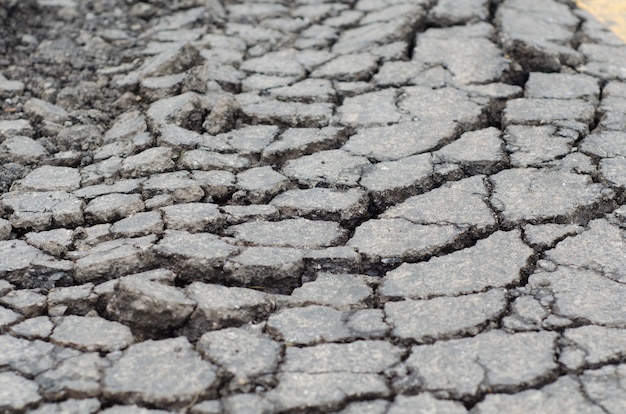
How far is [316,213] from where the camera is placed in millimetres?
2707

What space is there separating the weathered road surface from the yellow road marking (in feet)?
0.39

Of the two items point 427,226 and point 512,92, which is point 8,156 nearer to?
point 427,226

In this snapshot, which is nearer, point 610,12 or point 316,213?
point 316,213

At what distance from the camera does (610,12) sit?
4523 millimetres

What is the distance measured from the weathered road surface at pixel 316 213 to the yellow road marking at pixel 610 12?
12 centimetres

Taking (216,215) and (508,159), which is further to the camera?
(508,159)

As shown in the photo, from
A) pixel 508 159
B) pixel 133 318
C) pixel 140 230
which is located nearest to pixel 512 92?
pixel 508 159

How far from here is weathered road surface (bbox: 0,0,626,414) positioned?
2.02 meters

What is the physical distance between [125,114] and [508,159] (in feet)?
5.13

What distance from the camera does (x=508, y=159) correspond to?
298cm

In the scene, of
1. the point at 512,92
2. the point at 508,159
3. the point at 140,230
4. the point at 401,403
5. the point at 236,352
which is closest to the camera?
the point at 401,403

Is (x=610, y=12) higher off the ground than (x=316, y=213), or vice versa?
(x=316, y=213)

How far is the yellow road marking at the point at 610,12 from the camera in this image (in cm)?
430

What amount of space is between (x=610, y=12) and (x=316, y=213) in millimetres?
2643
